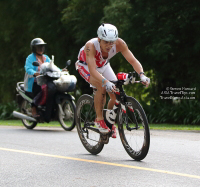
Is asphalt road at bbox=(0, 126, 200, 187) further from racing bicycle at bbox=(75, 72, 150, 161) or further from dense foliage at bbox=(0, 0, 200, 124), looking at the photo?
dense foliage at bbox=(0, 0, 200, 124)

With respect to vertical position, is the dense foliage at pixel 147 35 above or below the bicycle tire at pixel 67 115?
above

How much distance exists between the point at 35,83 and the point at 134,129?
6152 millimetres

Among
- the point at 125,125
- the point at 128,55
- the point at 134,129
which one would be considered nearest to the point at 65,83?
the point at 128,55

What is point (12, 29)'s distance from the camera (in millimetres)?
21672

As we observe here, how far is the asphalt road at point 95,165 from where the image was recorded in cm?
554

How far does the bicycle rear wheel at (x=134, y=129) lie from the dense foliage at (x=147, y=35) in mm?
8143

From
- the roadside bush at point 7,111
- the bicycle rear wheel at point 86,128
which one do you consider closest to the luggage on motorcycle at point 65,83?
the bicycle rear wheel at point 86,128

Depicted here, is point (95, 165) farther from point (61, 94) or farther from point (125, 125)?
point (61, 94)

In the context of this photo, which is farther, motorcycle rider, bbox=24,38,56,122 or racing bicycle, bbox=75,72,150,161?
motorcycle rider, bbox=24,38,56,122

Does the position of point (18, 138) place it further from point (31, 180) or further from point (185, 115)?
point (185, 115)

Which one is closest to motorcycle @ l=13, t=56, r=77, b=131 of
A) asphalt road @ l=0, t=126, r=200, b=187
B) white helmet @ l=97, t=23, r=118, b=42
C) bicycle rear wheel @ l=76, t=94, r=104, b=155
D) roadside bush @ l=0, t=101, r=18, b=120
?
asphalt road @ l=0, t=126, r=200, b=187

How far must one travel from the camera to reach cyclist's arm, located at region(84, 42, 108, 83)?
6824 mm

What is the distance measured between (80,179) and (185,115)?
10.0 m

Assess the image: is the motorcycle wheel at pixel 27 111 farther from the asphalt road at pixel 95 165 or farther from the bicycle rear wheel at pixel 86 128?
the bicycle rear wheel at pixel 86 128
